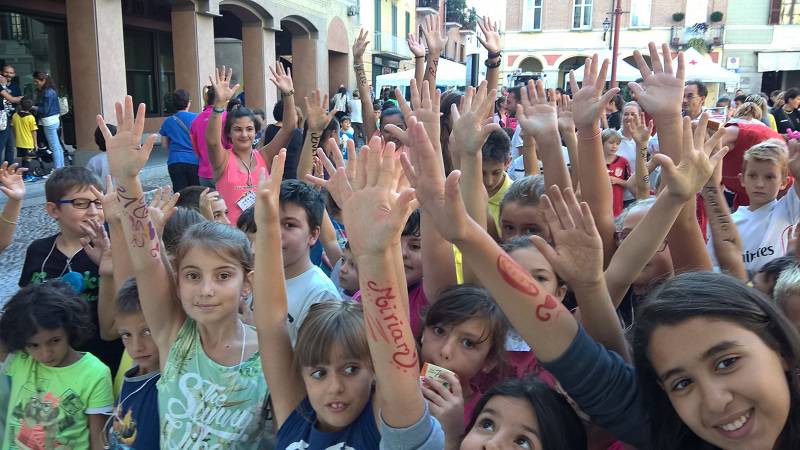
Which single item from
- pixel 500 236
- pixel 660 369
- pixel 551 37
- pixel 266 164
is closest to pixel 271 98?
pixel 266 164

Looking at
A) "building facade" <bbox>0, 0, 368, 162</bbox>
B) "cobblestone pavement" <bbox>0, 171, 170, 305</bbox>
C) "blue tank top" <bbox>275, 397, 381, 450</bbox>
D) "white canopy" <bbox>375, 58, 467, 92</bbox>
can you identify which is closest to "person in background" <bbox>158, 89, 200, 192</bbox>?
"cobblestone pavement" <bbox>0, 171, 170, 305</bbox>

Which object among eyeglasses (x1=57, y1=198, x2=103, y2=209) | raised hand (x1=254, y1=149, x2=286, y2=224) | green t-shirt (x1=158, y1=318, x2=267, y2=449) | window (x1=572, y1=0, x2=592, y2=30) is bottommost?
green t-shirt (x1=158, y1=318, x2=267, y2=449)

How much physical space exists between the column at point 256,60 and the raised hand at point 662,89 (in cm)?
1230

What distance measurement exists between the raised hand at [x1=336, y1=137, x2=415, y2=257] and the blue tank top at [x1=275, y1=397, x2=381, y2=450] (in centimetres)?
47

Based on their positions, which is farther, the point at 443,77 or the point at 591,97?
the point at 443,77

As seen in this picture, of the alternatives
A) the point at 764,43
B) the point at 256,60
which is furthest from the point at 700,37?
the point at 256,60

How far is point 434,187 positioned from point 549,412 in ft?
1.91

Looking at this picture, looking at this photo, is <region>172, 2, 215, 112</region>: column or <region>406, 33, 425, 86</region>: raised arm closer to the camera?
<region>406, 33, 425, 86</region>: raised arm

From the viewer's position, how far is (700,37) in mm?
28812

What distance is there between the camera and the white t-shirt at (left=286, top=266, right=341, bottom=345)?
2189mm

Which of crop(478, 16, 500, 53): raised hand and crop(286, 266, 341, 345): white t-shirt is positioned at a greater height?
crop(478, 16, 500, 53): raised hand

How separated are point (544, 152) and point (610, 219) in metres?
0.41

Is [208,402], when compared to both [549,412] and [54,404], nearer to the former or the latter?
[54,404]

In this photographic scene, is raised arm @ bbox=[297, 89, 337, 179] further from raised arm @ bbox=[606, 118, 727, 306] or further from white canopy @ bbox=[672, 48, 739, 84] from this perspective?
white canopy @ bbox=[672, 48, 739, 84]
